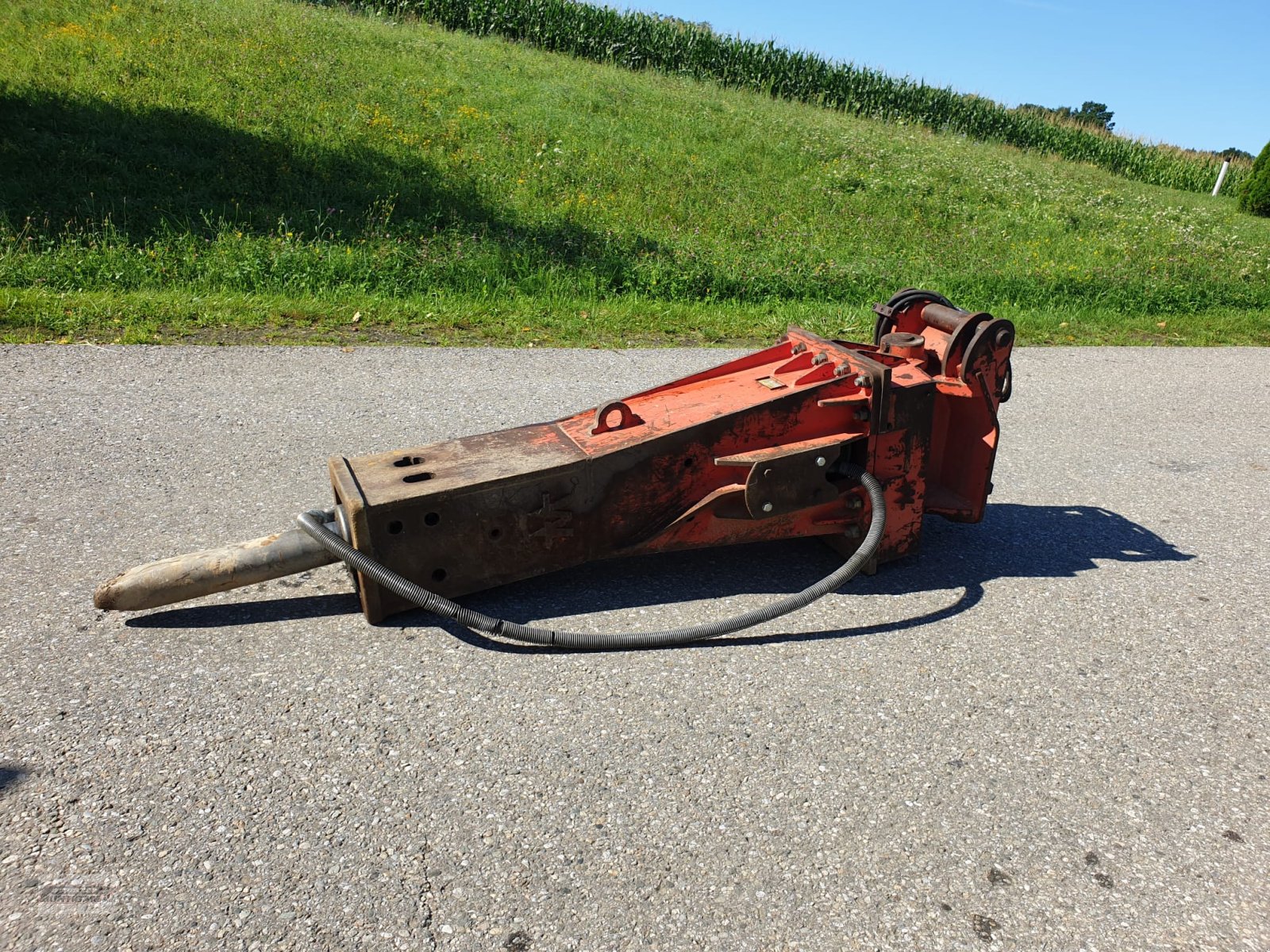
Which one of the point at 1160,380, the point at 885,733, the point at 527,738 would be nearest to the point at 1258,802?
the point at 885,733

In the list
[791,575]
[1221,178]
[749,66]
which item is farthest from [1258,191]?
[791,575]

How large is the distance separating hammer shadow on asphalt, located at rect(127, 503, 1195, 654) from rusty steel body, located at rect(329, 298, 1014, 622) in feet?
0.56

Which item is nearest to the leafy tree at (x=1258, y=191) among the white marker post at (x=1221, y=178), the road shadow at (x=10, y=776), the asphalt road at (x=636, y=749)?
the white marker post at (x=1221, y=178)

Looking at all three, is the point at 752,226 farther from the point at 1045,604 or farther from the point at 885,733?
the point at 885,733

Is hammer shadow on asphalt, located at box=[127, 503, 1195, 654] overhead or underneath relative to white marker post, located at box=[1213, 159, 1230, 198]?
underneath

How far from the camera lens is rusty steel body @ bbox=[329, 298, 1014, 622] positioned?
2988mm

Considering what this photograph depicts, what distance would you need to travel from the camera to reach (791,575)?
359cm

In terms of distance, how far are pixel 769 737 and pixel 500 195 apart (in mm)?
8550

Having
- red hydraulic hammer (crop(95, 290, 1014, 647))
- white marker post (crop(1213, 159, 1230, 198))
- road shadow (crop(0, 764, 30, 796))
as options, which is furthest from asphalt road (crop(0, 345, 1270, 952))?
white marker post (crop(1213, 159, 1230, 198))

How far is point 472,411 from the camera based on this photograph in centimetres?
520

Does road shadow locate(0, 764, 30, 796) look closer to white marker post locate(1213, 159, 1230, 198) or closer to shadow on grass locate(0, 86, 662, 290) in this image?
shadow on grass locate(0, 86, 662, 290)

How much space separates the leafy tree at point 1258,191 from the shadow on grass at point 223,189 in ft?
56.2

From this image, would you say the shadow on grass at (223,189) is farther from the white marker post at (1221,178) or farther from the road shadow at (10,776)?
the white marker post at (1221,178)

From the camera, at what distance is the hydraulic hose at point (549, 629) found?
2.84 metres
